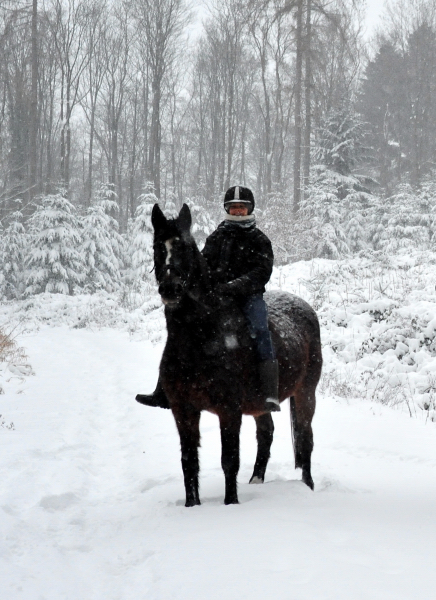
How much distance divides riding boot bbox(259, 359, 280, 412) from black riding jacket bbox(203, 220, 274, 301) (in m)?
0.58

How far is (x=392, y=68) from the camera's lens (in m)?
31.5

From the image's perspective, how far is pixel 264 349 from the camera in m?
4.18

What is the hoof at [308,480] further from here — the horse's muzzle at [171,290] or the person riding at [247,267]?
the horse's muzzle at [171,290]

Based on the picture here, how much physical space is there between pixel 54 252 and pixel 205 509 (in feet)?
59.4

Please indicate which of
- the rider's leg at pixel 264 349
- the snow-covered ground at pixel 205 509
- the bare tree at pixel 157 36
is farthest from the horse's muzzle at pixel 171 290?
the bare tree at pixel 157 36

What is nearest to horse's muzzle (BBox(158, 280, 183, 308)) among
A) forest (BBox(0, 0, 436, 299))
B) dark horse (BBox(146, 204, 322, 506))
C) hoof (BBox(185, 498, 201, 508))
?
dark horse (BBox(146, 204, 322, 506))

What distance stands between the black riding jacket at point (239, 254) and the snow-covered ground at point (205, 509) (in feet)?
5.89

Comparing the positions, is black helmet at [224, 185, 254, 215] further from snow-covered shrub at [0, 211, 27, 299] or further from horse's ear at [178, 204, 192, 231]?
snow-covered shrub at [0, 211, 27, 299]

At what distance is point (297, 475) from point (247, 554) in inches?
94.6

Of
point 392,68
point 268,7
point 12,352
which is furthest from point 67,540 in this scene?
point 392,68

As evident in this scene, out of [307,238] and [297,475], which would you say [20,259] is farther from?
[297,475]

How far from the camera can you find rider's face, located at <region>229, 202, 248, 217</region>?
4473 millimetres

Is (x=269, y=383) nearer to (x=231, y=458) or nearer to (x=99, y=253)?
(x=231, y=458)

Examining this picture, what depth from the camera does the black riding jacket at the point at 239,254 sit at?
4297 millimetres
